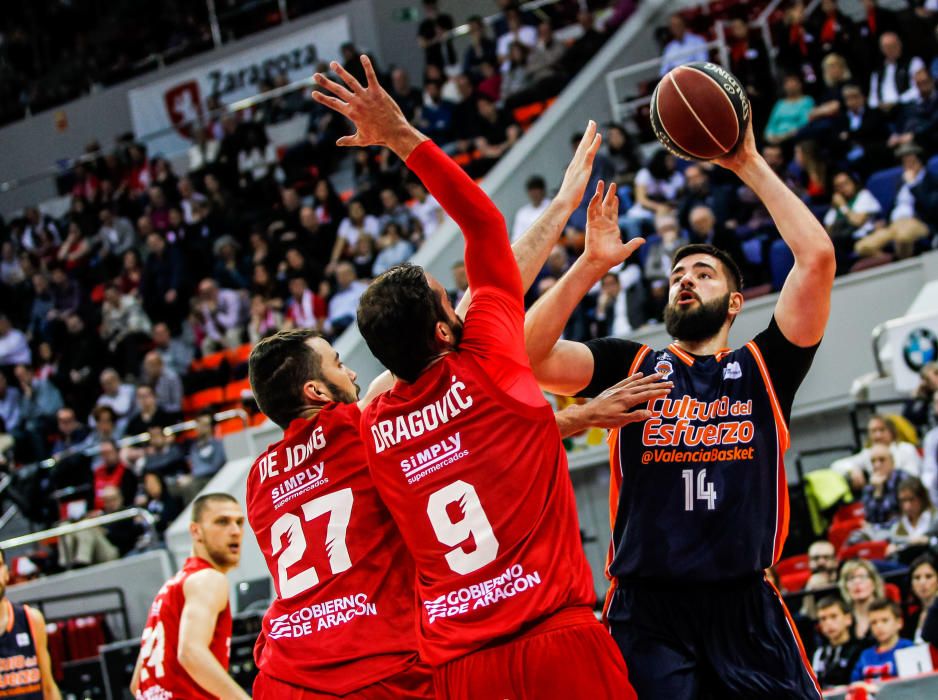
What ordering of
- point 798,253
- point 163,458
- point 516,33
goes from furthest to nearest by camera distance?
point 516,33
point 163,458
point 798,253

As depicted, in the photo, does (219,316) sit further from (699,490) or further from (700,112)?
(699,490)

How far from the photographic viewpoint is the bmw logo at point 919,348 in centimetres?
1004

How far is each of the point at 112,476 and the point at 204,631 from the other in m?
9.21

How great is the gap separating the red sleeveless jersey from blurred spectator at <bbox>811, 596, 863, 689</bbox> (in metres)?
4.45

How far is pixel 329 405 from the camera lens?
419 centimetres

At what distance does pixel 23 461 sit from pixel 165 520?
13.9ft

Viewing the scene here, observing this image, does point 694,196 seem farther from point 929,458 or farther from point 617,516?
point 617,516

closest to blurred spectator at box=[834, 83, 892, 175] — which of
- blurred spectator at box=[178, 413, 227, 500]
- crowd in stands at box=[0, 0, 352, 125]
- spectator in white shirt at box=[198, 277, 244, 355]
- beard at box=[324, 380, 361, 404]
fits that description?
blurred spectator at box=[178, 413, 227, 500]

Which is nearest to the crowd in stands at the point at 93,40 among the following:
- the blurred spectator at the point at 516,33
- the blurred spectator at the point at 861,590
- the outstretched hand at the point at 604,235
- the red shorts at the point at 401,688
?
the blurred spectator at the point at 516,33

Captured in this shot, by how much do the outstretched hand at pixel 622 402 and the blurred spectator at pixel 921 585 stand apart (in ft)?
14.1

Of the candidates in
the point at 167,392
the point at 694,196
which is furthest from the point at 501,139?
the point at 167,392

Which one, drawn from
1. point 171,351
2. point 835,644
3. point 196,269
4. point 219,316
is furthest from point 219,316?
point 835,644

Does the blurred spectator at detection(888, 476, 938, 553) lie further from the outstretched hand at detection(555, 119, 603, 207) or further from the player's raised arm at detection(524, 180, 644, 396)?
the outstretched hand at detection(555, 119, 603, 207)

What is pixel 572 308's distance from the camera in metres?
4.37
